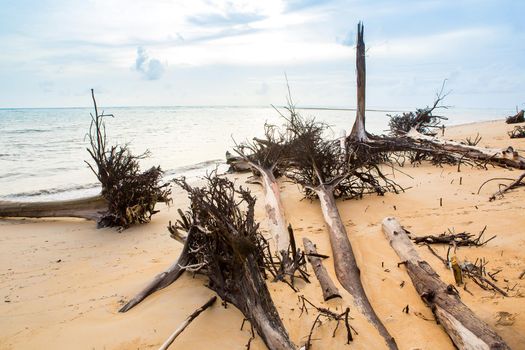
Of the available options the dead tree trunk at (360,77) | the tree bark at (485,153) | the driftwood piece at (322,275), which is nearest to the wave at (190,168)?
the dead tree trunk at (360,77)

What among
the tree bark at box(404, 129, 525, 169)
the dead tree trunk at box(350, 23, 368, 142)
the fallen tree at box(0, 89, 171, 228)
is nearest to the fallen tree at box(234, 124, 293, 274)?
the fallen tree at box(0, 89, 171, 228)

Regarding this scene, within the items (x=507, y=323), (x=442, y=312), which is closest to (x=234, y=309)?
(x=442, y=312)

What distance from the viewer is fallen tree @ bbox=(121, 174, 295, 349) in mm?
2674

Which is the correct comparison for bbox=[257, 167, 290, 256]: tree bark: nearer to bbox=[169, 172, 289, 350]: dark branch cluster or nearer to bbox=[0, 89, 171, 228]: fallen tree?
bbox=[169, 172, 289, 350]: dark branch cluster

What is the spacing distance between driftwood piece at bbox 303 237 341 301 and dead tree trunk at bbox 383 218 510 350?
0.75 meters

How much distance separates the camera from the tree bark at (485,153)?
265 inches

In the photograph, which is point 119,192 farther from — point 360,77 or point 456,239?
point 360,77

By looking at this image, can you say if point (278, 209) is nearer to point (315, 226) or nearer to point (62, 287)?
point (315, 226)

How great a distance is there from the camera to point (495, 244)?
14.1 feet

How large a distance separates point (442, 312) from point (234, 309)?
1597 millimetres

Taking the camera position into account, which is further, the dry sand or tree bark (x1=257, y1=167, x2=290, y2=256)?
tree bark (x1=257, y1=167, x2=290, y2=256)

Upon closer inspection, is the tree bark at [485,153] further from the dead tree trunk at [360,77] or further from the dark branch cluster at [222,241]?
the dark branch cluster at [222,241]

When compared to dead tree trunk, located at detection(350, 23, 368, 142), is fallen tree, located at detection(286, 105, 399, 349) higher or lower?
lower

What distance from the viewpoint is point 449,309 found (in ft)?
9.55
